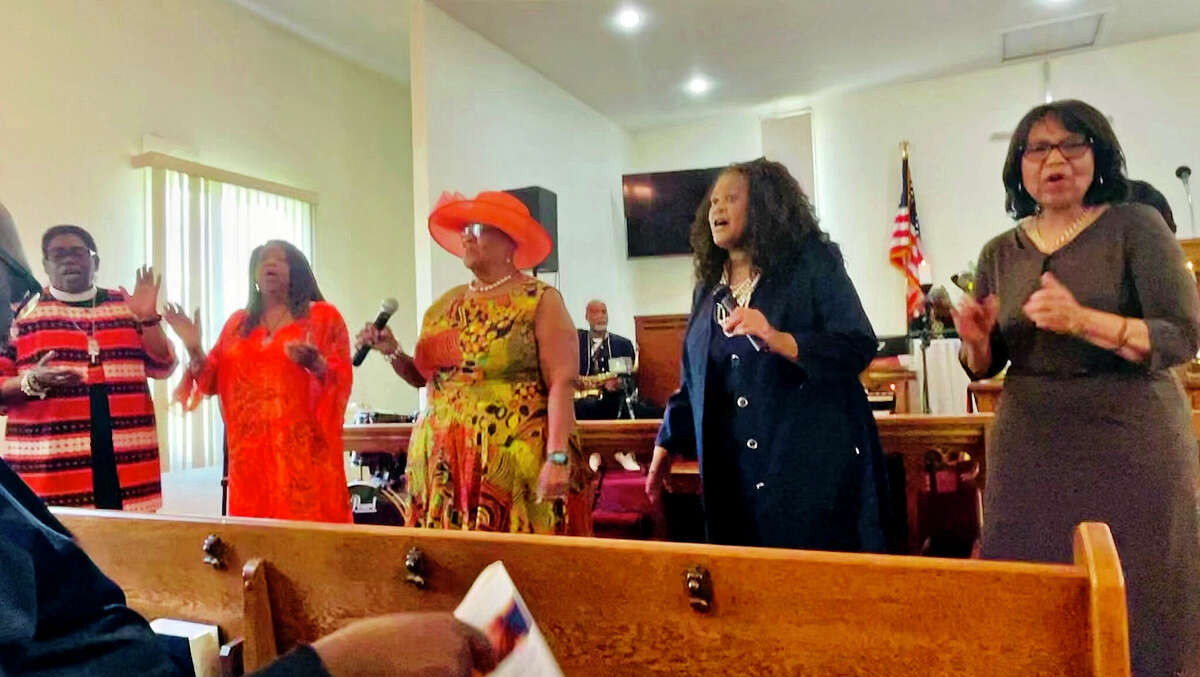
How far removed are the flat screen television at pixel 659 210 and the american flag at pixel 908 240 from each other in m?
1.65

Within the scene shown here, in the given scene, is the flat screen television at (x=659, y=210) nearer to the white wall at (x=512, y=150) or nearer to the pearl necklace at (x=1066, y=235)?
the white wall at (x=512, y=150)

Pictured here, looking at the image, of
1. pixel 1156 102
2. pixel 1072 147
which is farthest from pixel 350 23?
pixel 1156 102

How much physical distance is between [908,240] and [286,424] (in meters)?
5.54

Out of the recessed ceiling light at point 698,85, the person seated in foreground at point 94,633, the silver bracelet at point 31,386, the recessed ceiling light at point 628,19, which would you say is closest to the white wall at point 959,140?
the recessed ceiling light at point 698,85

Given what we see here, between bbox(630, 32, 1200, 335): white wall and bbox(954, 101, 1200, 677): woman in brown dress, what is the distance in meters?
5.25

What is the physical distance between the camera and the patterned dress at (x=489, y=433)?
6.13 feet

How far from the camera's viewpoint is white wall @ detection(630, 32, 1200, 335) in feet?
19.9

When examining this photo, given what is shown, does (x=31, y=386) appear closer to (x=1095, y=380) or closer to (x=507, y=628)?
(x=507, y=628)

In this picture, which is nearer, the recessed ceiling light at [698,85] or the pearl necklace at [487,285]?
the pearl necklace at [487,285]

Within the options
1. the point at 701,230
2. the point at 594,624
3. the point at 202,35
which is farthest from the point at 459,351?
the point at 202,35

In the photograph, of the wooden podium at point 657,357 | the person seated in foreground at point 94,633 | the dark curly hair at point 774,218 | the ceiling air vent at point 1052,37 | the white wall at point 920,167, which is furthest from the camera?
the white wall at point 920,167

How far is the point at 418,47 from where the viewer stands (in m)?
4.94

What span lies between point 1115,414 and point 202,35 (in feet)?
16.6

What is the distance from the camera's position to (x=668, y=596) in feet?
3.22
